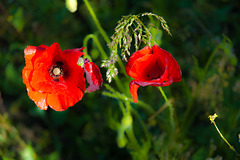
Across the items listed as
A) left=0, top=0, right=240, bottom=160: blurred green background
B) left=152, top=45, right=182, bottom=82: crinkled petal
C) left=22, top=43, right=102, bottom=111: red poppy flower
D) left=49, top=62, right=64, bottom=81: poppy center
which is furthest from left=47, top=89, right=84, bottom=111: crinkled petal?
left=0, top=0, right=240, bottom=160: blurred green background

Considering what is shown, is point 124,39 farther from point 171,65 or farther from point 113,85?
point 113,85

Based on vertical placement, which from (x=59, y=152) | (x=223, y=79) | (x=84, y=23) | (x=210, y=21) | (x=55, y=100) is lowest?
(x=59, y=152)

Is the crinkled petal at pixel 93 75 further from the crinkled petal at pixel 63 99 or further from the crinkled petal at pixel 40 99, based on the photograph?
the crinkled petal at pixel 40 99

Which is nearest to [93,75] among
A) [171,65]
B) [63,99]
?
[63,99]

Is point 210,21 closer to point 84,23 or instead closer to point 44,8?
point 84,23

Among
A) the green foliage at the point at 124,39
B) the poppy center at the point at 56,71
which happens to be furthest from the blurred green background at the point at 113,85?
the green foliage at the point at 124,39

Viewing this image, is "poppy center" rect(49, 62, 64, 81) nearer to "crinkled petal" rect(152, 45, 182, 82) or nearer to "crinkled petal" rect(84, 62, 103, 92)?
"crinkled petal" rect(84, 62, 103, 92)

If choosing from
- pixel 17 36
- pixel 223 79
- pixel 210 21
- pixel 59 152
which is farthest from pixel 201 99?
pixel 17 36

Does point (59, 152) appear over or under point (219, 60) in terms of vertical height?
under
